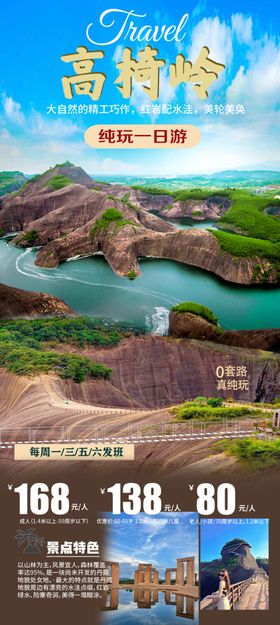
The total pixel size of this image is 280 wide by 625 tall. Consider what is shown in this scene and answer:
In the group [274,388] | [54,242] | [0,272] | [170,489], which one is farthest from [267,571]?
[54,242]

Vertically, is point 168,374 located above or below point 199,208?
below

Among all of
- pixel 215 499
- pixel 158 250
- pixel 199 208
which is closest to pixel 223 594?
pixel 215 499

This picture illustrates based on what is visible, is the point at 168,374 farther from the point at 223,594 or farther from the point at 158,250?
the point at 158,250

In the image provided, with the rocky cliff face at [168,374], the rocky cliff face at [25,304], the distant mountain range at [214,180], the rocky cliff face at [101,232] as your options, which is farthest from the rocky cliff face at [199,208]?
the rocky cliff face at [168,374]

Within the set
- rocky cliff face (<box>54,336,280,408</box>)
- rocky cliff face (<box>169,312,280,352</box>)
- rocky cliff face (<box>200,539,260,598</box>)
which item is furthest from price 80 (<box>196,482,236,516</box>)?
rocky cliff face (<box>169,312,280,352</box>)

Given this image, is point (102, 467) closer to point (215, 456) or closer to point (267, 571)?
point (215, 456)

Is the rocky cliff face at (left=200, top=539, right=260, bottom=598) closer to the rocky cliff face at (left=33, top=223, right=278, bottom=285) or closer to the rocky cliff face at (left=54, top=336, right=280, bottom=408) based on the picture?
the rocky cliff face at (left=54, top=336, right=280, bottom=408)
